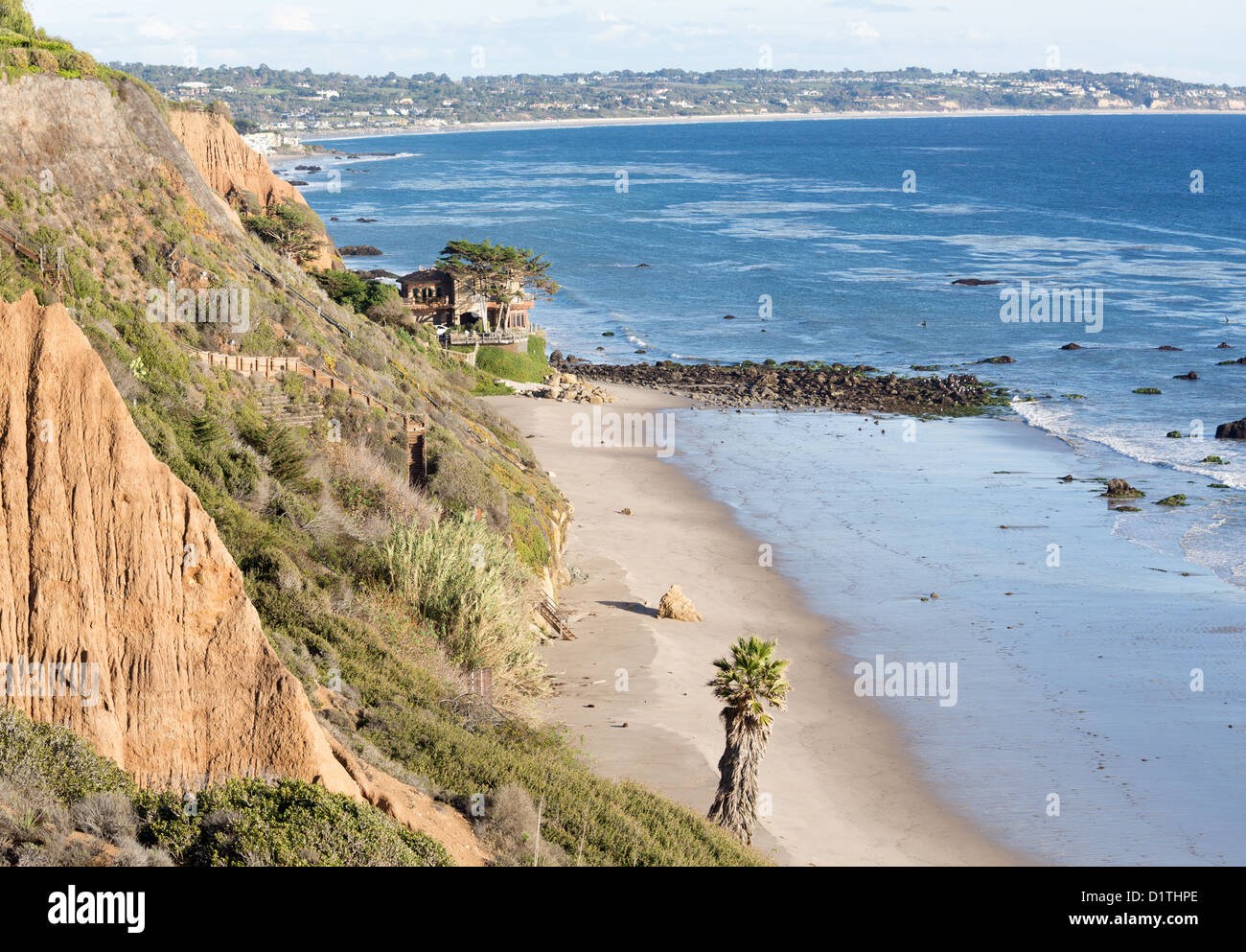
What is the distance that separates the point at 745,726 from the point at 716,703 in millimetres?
6925

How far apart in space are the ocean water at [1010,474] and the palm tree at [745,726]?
541cm

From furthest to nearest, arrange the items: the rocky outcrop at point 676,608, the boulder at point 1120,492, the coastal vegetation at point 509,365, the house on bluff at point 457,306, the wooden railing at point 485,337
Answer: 1. the house on bluff at point 457,306
2. the wooden railing at point 485,337
3. the coastal vegetation at point 509,365
4. the boulder at point 1120,492
5. the rocky outcrop at point 676,608

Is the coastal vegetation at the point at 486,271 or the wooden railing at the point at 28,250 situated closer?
the wooden railing at the point at 28,250

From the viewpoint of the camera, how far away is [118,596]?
37.8 feet

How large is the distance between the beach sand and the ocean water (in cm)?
97

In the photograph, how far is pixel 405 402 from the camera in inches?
1238

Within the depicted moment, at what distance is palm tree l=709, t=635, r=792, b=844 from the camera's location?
17.7 metres

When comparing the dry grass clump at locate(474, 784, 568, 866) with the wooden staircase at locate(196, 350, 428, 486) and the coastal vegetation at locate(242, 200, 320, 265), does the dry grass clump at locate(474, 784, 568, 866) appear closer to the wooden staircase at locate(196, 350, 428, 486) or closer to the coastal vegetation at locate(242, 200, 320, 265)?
the wooden staircase at locate(196, 350, 428, 486)

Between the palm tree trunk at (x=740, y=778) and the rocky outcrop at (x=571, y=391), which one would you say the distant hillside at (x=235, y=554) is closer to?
the palm tree trunk at (x=740, y=778)

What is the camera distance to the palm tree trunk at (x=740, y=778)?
58.1 feet

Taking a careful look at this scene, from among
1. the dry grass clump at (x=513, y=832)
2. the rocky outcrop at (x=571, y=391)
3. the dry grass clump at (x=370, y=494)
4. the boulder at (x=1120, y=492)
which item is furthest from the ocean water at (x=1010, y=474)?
the dry grass clump at (x=370, y=494)
